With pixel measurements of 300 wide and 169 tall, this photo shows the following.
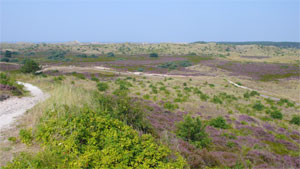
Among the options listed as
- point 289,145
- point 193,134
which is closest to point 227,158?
point 193,134

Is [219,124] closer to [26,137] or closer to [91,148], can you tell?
[91,148]

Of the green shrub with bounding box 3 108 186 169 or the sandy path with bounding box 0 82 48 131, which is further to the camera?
the sandy path with bounding box 0 82 48 131

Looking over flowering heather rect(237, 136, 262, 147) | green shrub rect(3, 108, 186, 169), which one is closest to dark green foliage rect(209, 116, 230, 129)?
flowering heather rect(237, 136, 262, 147)

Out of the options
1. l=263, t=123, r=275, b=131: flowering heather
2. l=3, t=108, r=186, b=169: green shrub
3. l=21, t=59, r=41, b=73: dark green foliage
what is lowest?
l=263, t=123, r=275, b=131: flowering heather

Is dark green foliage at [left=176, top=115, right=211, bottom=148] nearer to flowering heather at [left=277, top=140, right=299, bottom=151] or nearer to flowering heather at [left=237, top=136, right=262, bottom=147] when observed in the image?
flowering heather at [left=237, top=136, right=262, bottom=147]

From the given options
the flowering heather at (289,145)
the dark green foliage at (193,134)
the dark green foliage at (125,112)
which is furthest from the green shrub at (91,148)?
the flowering heather at (289,145)

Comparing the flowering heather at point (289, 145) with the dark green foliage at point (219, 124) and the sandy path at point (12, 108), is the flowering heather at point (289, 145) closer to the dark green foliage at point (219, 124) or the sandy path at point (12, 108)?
the dark green foliage at point (219, 124)

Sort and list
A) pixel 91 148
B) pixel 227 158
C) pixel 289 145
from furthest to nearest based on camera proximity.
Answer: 1. pixel 289 145
2. pixel 227 158
3. pixel 91 148

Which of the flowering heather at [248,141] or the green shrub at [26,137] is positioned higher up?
the green shrub at [26,137]

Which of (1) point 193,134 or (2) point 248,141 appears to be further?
(2) point 248,141

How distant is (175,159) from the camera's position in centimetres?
604

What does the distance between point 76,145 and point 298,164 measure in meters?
11.3

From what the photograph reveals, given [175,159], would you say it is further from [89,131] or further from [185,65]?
[185,65]

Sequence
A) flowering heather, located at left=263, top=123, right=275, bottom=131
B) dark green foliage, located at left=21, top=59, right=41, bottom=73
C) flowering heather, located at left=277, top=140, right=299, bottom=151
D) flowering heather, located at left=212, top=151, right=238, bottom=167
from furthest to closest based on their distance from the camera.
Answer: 1. dark green foliage, located at left=21, top=59, right=41, bottom=73
2. flowering heather, located at left=263, top=123, right=275, bottom=131
3. flowering heather, located at left=277, top=140, right=299, bottom=151
4. flowering heather, located at left=212, top=151, right=238, bottom=167
